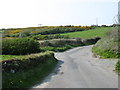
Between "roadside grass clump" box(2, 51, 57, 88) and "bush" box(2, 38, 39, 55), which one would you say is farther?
"bush" box(2, 38, 39, 55)

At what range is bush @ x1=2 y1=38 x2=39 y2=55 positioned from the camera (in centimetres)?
2461

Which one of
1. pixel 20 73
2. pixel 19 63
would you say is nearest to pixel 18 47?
pixel 19 63

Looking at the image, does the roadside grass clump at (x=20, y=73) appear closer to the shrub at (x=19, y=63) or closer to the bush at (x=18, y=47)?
the shrub at (x=19, y=63)

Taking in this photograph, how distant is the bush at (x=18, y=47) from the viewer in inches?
969

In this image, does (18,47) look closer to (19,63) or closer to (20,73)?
(19,63)

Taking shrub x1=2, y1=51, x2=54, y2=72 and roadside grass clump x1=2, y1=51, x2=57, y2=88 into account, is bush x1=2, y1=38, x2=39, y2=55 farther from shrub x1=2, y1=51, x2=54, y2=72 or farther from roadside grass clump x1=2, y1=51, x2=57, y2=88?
roadside grass clump x1=2, y1=51, x2=57, y2=88

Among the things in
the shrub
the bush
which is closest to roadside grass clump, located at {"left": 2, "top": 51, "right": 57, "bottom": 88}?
the shrub

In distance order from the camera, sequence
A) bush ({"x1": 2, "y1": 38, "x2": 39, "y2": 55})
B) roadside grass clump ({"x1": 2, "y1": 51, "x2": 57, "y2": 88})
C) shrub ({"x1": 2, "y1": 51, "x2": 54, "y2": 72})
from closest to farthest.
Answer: roadside grass clump ({"x1": 2, "y1": 51, "x2": 57, "y2": 88})
shrub ({"x1": 2, "y1": 51, "x2": 54, "y2": 72})
bush ({"x1": 2, "y1": 38, "x2": 39, "y2": 55})

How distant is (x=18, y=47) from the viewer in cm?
2488

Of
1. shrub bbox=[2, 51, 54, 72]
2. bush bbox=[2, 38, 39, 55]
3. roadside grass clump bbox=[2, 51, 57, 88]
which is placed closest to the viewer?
roadside grass clump bbox=[2, 51, 57, 88]

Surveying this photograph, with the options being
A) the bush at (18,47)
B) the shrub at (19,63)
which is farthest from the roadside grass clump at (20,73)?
the bush at (18,47)

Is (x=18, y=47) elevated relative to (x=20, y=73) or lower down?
elevated

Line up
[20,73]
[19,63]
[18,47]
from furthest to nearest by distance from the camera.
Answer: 1. [18,47]
2. [19,63]
3. [20,73]

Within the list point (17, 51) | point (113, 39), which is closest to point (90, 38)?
point (113, 39)
